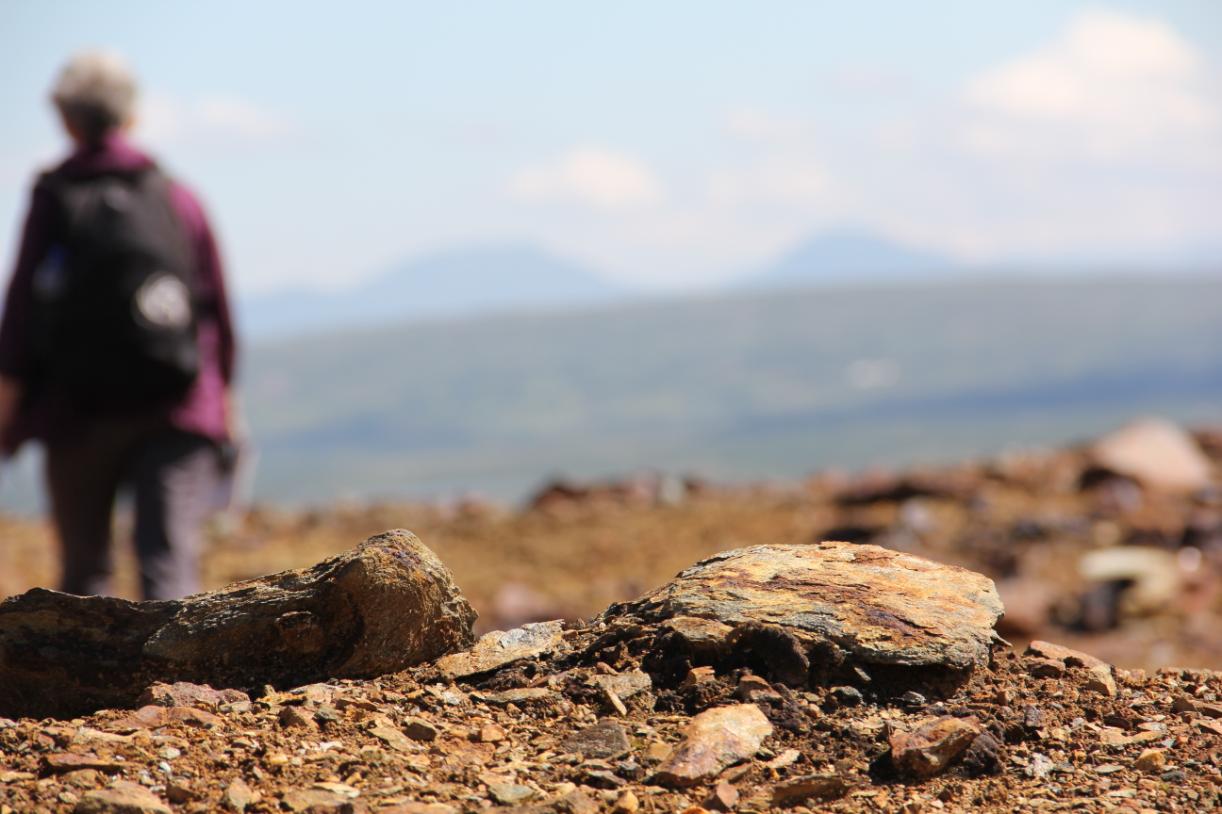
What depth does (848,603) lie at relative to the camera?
12.7 feet

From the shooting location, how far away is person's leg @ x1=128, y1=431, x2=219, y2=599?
630cm

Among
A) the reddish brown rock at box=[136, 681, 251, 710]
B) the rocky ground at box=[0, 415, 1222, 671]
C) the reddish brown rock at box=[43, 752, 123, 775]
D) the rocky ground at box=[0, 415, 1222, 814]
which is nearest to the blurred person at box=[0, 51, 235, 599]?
the rocky ground at box=[0, 415, 1222, 814]

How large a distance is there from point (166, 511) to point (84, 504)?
0.46 metres

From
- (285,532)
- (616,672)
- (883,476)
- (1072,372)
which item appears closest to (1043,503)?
(883,476)

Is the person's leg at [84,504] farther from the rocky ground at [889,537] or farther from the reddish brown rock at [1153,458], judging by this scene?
the reddish brown rock at [1153,458]

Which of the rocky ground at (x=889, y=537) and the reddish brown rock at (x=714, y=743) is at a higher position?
the reddish brown rock at (x=714, y=743)

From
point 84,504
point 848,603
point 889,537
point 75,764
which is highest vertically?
point 848,603

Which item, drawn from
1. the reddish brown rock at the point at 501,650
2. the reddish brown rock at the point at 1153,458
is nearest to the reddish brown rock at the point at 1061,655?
the reddish brown rock at the point at 501,650

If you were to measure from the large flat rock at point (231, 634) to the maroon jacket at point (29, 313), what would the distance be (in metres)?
2.68

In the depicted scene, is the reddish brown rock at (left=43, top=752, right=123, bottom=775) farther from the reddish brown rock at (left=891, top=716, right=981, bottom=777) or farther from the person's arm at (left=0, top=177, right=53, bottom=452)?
the person's arm at (left=0, top=177, right=53, bottom=452)

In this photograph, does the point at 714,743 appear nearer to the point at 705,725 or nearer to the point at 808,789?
the point at 705,725

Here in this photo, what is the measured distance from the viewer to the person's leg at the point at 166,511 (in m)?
6.30

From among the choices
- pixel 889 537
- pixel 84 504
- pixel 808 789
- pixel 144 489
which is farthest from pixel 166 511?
pixel 889 537

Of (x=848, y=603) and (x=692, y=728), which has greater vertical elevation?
(x=848, y=603)
